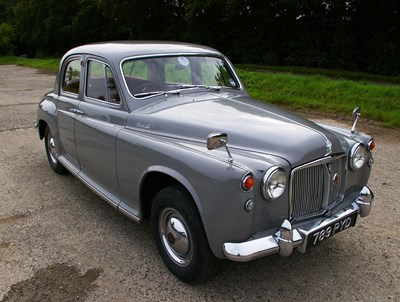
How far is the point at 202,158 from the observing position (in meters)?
2.85

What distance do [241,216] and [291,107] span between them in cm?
800

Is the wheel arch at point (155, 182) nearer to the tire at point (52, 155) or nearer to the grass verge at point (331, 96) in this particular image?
the tire at point (52, 155)

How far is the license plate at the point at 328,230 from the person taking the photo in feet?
9.22

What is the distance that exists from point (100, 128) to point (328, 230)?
2203mm

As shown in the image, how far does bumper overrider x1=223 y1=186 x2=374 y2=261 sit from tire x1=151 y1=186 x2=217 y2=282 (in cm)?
29

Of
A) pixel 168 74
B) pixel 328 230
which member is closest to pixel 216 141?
pixel 328 230

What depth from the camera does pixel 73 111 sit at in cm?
449

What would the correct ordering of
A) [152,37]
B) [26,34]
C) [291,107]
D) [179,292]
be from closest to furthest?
[179,292]
[291,107]
[152,37]
[26,34]

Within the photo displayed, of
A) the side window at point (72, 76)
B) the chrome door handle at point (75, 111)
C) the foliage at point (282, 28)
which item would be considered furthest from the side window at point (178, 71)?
the foliage at point (282, 28)

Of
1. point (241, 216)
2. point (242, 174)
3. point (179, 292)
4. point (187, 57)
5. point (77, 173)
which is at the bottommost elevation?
point (179, 292)

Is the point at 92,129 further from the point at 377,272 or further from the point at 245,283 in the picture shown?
the point at 377,272

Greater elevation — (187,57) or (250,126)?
(187,57)

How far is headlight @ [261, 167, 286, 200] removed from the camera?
2.68 m

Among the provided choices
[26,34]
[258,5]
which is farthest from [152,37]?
[26,34]
